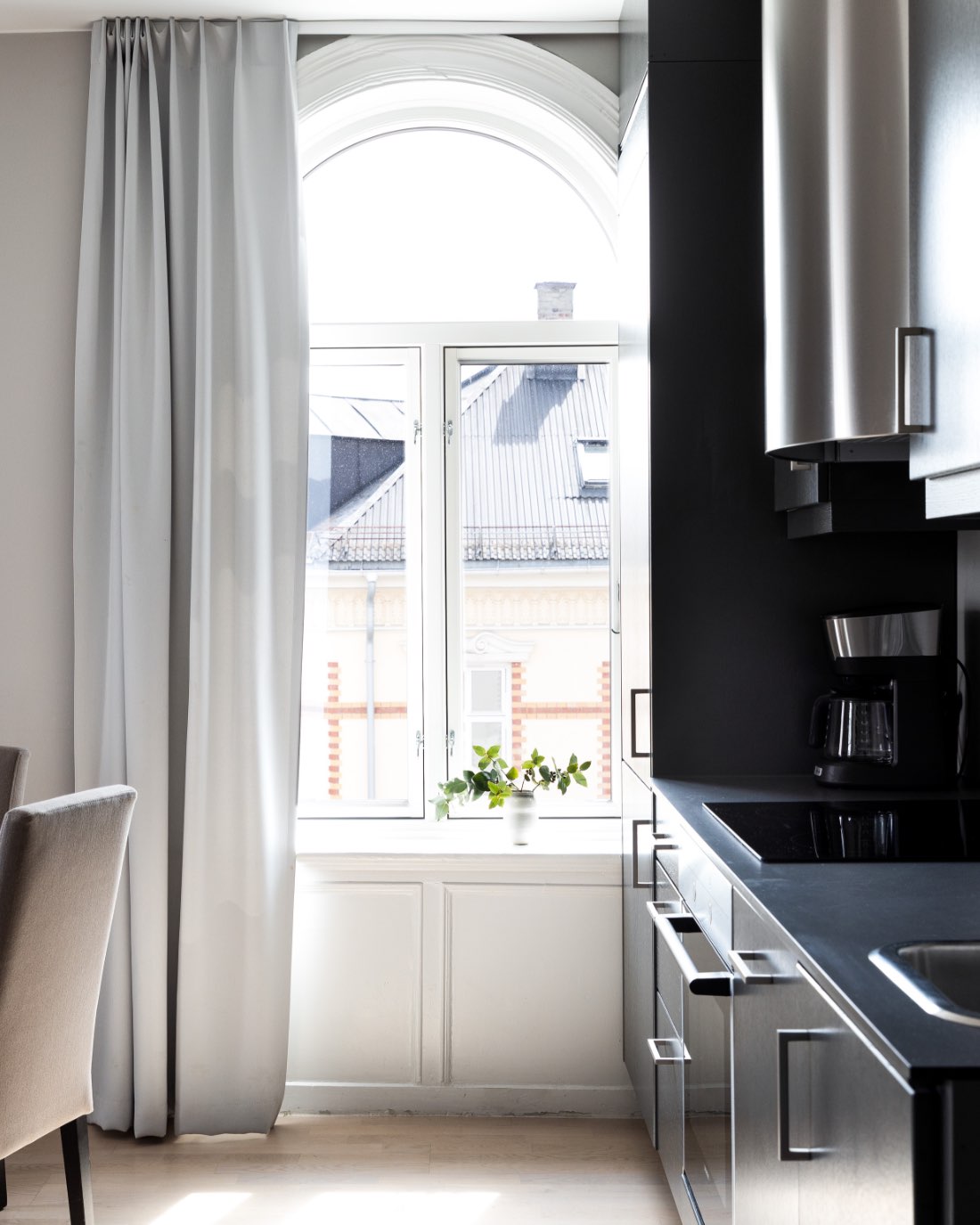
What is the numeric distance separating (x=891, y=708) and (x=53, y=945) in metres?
1.55

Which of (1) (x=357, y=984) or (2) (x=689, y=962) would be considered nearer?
(2) (x=689, y=962)

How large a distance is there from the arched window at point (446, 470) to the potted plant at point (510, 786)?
0.16 meters

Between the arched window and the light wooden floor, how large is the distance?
0.80m

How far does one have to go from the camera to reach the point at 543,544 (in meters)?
3.04

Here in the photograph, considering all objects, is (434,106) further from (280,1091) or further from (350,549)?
(280,1091)

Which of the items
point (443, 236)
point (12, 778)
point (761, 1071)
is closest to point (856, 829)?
point (761, 1071)

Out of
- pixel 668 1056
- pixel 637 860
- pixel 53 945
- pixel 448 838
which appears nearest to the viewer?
pixel 53 945

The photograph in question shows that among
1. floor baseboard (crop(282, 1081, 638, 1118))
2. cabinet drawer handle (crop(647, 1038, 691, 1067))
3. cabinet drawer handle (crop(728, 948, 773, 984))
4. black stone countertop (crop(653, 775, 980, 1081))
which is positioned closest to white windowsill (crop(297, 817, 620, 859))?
floor baseboard (crop(282, 1081, 638, 1118))

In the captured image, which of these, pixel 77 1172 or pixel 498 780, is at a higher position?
pixel 498 780

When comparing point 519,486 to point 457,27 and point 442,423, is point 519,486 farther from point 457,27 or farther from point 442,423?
point 457,27

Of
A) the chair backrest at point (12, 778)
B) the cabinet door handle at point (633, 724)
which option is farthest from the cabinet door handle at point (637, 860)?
the chair backrest at point (12, 778)

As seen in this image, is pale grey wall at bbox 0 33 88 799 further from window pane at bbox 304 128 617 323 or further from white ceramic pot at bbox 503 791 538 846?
white ceramic pot at bbox 503 791 538 846

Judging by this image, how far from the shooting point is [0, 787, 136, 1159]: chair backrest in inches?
70.4

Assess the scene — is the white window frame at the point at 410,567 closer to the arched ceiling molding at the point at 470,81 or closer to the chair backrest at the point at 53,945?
the arched ceiling molding at the point at 470,81
